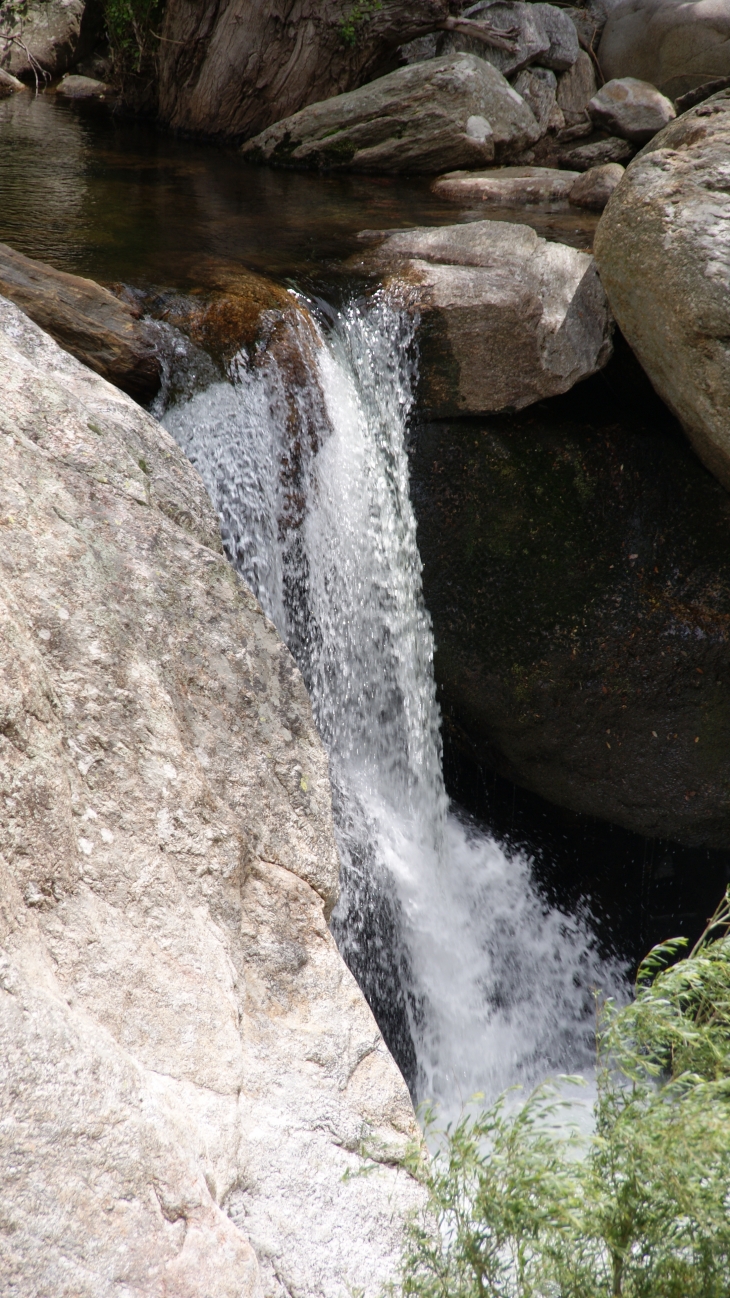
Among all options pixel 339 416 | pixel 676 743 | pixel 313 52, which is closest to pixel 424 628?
pixel 339 416

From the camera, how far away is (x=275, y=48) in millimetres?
10305

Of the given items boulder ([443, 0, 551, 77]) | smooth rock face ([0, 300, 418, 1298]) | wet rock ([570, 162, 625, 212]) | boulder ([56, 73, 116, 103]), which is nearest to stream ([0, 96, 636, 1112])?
smooth rock face ([0, 300, 418, 1298])

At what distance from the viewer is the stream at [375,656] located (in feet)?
13.6

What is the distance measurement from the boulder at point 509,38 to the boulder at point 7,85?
6.56 metres

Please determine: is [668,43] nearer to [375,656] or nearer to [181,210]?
[181,210]

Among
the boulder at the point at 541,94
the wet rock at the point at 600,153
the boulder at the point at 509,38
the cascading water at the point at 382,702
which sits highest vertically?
the boulder at the point at 509,38

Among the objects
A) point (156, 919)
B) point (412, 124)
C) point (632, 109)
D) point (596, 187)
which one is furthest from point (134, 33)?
point (156, 919)

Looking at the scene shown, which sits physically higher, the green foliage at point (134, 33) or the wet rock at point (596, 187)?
the green foliage at point (134, 33)

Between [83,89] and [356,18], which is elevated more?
[356,18]

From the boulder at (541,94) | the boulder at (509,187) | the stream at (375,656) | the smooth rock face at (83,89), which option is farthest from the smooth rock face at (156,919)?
the smooth rock face at (83,89)

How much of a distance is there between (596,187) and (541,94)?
4.02 meters

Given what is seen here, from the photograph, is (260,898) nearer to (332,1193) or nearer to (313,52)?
(332,1193)

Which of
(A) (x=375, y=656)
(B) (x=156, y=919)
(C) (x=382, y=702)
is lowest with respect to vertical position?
(C) (x=382, y=702)

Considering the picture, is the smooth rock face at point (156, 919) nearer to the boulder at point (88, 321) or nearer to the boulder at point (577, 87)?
the boulder at point (88, 321)
